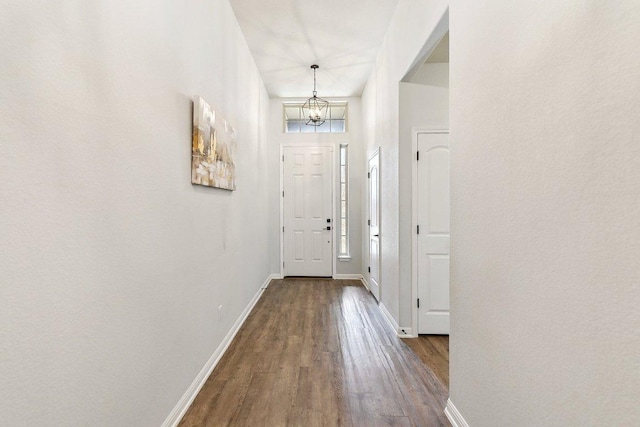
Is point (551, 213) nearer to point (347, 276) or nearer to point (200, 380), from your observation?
point (200, 380)

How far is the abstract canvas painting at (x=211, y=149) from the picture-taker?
2.06 metres

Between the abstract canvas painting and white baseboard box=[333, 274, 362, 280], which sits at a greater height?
the abstract canvas painting

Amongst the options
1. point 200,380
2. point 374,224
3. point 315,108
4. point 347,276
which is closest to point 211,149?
point 200,380

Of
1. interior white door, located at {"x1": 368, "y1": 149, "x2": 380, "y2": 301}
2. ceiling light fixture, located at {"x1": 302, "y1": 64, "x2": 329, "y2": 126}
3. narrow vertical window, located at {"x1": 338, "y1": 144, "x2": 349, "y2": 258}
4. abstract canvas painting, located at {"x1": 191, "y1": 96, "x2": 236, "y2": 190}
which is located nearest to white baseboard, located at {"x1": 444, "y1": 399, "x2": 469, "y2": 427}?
abstract canvas painting, located at {"x1": 191, "y1": 96, "x2": 236, "y2": 190}

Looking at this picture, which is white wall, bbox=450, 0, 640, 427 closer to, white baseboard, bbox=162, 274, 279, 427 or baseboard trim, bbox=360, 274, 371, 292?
white baseboard, bbox=162, 274, 279, 427

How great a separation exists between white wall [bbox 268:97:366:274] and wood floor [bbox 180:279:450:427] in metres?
1.85

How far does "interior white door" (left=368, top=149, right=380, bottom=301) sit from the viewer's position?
4105 millimetres

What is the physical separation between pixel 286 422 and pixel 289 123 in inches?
186

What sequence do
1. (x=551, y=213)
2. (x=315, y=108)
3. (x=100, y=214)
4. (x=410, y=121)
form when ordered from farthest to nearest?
(x=315, y=108)
(x=410, y=121)
(x=100, y=214)
(x=551, y=213)

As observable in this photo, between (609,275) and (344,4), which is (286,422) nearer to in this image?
(609,275)

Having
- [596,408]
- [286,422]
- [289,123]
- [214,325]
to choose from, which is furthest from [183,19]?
[289,123]

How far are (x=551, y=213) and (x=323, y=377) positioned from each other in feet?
6.15

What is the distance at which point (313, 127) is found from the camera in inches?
220

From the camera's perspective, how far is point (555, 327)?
1040 mm
